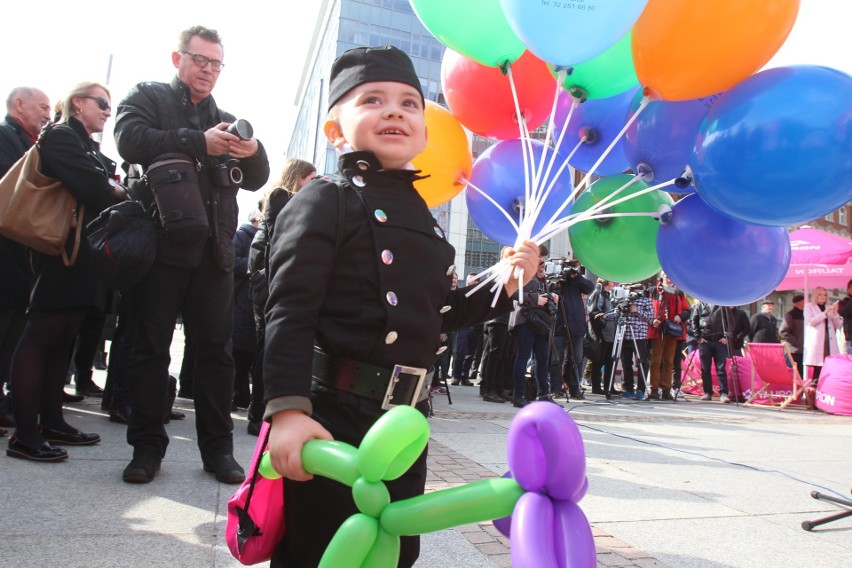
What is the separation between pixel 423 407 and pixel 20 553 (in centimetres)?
145

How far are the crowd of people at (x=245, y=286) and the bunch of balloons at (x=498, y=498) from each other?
0.20 metres

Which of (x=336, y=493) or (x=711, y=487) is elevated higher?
(x=336, y=493)

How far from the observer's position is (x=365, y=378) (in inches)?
57.0

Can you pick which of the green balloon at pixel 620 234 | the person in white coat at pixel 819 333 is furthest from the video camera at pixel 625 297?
the green balloon at pixel 620 234

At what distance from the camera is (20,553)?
1975 millimetres

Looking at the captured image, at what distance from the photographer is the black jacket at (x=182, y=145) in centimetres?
281

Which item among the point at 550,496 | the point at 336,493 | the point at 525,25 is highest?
the point at 525,25

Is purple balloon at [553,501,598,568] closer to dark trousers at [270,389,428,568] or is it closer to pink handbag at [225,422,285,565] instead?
dark trousers at [270,389,428,568]

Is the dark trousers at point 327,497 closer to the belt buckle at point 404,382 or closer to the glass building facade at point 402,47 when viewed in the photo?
the belt buckle at point 404,382

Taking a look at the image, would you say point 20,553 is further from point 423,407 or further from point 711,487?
point 711,487

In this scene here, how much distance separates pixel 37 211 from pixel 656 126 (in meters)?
2.93

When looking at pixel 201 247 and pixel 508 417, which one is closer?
pixel 201 247

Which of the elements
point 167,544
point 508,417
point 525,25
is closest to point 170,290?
point 167,544

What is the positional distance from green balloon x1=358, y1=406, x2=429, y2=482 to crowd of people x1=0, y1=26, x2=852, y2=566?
0.83 ft
